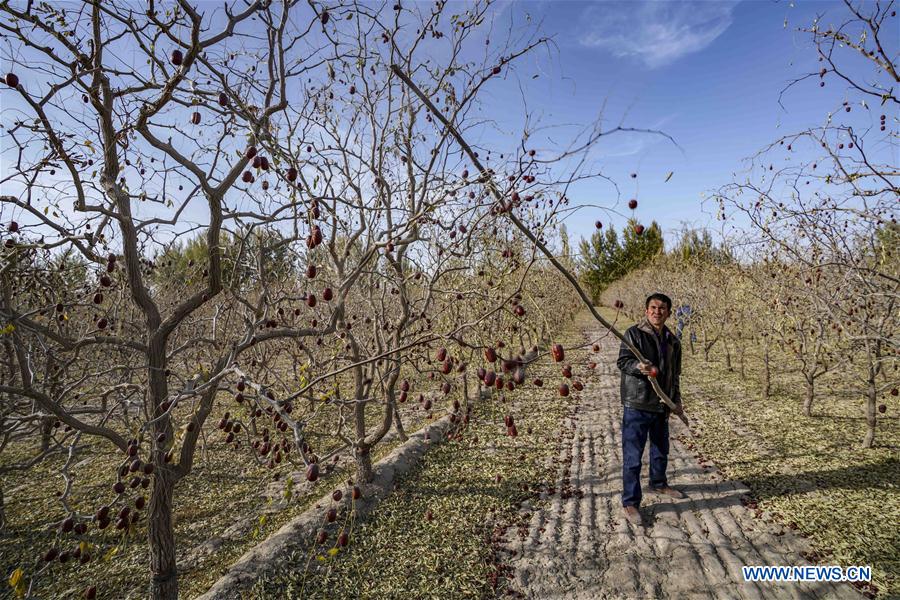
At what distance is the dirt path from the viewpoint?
328 centimetres

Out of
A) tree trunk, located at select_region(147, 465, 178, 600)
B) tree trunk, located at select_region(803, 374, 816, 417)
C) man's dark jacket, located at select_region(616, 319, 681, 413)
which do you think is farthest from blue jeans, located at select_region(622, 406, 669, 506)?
tree trunk, located at select_region(803, 374, 816, 417)

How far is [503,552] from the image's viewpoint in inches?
152

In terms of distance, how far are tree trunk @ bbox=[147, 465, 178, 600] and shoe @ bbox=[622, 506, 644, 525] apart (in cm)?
383

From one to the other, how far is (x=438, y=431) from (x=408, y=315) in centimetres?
291

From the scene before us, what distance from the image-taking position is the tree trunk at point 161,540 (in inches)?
119

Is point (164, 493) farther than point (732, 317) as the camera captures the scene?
No

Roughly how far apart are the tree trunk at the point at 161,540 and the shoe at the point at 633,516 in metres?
3.83

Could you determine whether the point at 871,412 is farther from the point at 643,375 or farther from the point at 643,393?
the point at 643,375

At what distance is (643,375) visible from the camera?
4.00 metres

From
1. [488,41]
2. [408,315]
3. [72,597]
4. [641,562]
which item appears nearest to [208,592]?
[72,597]

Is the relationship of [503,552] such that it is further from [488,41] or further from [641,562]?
[488,41]

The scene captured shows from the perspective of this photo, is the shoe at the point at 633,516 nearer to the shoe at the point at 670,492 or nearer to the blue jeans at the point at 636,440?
the blue jeans at the point at 636,440

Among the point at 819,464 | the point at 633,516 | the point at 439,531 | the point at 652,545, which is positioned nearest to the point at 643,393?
the point at 633,516

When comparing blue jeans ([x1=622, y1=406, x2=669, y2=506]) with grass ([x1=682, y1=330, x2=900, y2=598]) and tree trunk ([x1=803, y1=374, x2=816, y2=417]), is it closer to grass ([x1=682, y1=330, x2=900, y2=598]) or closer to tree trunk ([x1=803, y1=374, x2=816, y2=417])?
grass ([x1=682, y1=330, x2=900, y2=598])
